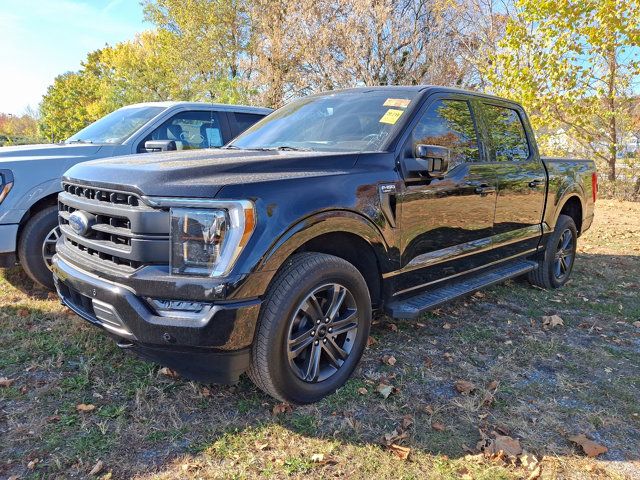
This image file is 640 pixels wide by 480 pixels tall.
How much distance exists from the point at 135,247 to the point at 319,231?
0.97m

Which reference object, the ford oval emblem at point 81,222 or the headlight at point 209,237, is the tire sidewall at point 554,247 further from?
the ford oval emblem at point 81,222

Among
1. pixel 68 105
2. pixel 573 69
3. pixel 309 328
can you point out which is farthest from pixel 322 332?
pixel 68 105

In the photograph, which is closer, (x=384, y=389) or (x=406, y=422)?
(x=406, y=422)

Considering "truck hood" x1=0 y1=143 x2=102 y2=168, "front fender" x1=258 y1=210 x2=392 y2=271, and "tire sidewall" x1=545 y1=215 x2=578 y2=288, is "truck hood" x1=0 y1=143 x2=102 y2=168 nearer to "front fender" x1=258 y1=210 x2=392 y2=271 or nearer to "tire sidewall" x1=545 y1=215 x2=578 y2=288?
"front fender" x1=258 y1=210 x2=392 y2=271

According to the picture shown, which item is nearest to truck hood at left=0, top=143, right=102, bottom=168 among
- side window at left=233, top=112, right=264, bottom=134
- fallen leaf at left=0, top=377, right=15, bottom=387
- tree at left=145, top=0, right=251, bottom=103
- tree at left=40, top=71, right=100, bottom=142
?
side window at left=233, top=112, right=264, bottom=134

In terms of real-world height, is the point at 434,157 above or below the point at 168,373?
above

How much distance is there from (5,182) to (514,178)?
4.53 meters

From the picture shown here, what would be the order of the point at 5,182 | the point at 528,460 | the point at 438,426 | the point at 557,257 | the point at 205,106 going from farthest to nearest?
the point at 205,106, the point at 557,257, the point at 5,182, the point at 438,426, the point at 528,460

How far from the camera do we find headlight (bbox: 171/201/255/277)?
2.25 meters

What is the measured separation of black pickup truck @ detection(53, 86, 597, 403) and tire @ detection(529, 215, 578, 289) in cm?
129

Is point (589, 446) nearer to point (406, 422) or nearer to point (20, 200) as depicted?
point (406, 422)

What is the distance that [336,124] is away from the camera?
139 inches

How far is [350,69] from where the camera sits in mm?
17734

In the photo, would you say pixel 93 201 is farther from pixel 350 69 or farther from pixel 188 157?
pixel 350 69
